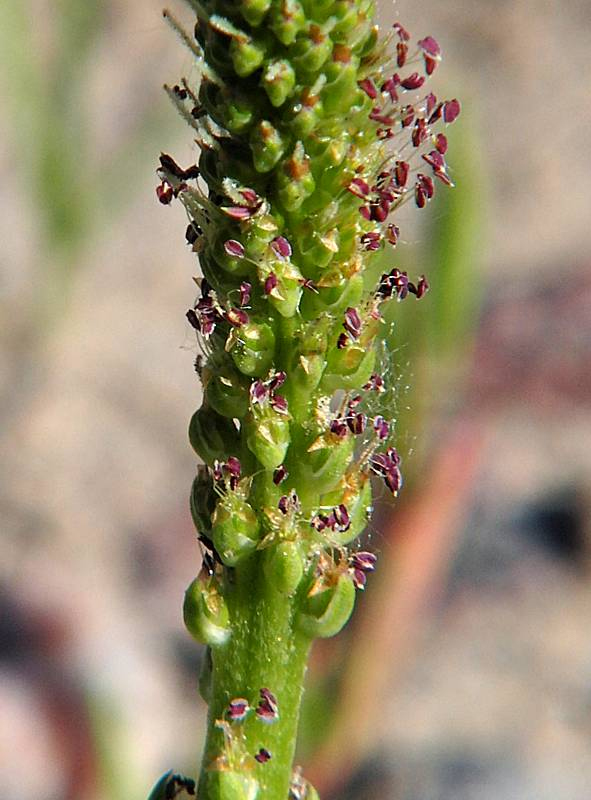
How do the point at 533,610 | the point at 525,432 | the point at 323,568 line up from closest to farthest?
the point at 323,568 → the point at 533,610 → the point at 525,432

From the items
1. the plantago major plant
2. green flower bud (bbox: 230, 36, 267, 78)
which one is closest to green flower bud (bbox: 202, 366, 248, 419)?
the plantago major plant

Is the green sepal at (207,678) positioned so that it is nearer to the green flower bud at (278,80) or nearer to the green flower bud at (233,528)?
the green flower bud at (233,528)

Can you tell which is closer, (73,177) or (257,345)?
(257,345)

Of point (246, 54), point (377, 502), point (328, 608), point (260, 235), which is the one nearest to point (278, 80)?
point (246, 54)

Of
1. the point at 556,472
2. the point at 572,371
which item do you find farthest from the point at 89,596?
the point at 572,371

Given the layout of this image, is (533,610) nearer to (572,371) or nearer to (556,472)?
(556,472)

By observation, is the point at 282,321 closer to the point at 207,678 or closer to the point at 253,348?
the point at 253,348
